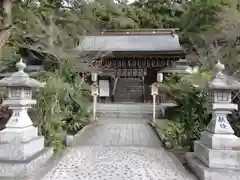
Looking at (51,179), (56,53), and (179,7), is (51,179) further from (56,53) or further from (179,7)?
(179,7)

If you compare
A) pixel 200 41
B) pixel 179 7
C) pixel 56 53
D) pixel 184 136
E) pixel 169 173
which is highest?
pixel 179 7


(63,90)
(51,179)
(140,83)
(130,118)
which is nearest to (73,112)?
(63,90)

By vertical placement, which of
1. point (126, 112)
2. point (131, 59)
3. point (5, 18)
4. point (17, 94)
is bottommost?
point (126, 112)

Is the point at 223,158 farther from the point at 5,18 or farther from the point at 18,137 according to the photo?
the point at 5,18

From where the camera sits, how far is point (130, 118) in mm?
11391

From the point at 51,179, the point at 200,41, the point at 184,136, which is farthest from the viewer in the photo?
the point at 200,41

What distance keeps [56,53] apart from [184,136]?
5884mm

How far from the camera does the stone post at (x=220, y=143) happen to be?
12.6 ft

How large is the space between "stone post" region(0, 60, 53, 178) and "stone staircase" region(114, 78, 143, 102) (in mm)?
12024

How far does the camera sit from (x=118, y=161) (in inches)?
187

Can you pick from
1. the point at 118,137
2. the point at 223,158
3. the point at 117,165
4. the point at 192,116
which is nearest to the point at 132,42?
the point at 118,137

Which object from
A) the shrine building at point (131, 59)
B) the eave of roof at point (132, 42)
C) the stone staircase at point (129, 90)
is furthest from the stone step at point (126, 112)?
the eave of roof at point (132, 42)

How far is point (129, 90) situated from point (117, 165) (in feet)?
40.7

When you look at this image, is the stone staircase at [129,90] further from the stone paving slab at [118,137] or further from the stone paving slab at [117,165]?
the stone paving slab at [117,165]
